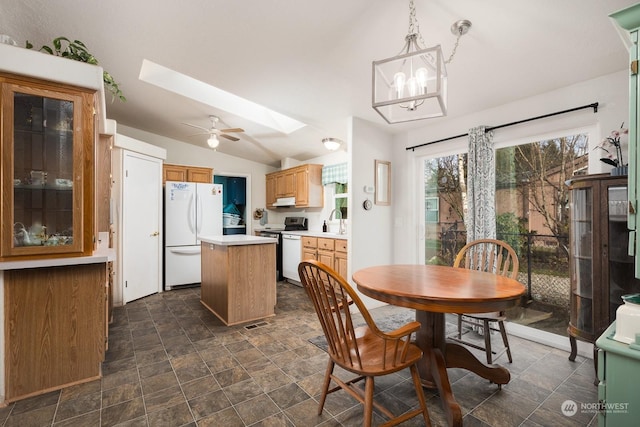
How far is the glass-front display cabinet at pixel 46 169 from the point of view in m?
1.85

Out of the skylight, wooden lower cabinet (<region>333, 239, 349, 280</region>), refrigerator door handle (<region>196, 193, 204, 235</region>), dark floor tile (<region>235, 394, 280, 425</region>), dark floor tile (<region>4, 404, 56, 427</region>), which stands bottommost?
dark floor tile (<region>235, 394, 280, 425</region>)

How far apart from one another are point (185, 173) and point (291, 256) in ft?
7.82

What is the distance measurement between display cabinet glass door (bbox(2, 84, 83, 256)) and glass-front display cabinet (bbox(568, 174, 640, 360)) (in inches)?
148

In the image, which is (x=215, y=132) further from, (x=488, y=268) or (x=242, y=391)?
(x=488, y=268)

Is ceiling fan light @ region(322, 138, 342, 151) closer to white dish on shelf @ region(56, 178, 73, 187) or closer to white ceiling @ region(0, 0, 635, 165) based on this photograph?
white ceiling @ region(0, 0, 635, 165)

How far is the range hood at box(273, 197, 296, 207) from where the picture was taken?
5777mm

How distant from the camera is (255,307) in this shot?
132 inches

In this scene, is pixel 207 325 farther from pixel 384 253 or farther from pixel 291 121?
pixel 291 121

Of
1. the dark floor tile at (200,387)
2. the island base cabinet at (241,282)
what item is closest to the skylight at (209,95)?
the island base cabinet at (241,282)

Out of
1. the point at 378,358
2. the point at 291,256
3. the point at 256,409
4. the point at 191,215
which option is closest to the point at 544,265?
the point at 378,358

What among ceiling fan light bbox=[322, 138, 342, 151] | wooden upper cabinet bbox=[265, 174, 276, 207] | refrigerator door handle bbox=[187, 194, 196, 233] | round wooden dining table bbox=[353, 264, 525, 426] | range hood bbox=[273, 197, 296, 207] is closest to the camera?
round wooden dining table bbox=[353, 264, 525, 426]

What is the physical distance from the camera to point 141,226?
420 centimetres

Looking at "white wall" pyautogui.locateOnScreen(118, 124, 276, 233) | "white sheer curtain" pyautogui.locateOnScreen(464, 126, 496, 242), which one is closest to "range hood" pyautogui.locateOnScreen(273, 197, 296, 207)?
"white wall" pyautogui.locateOnScreen(118, 124, 276, 233)

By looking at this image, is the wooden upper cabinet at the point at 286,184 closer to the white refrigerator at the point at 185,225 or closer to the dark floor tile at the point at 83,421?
the white refrigerator at the point at 185,225
